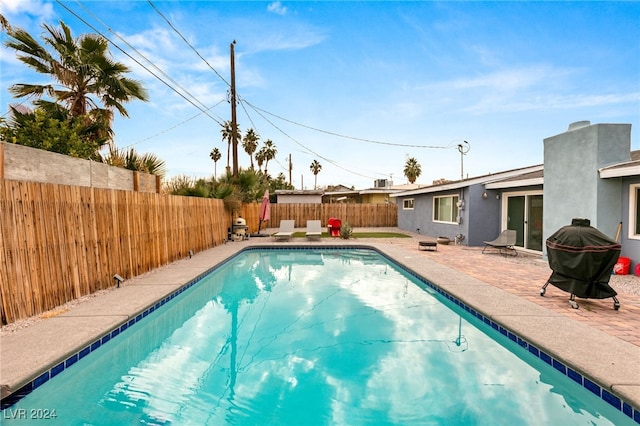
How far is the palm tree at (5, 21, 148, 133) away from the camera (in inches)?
357

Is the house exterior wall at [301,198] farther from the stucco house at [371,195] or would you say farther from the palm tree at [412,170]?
the palm tree at [412,170]

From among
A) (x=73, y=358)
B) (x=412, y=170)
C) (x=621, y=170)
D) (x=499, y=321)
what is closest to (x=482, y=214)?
(x=621, y=170)

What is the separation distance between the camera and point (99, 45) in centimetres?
980

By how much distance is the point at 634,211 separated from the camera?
23.9 ft

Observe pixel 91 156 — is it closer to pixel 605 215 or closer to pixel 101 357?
pixel 101 357

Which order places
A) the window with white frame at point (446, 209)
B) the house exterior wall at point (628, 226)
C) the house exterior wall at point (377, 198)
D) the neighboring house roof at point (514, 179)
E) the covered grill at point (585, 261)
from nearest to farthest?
the covered grill at point (585, 261), the house exterior wall at point (628, 226), the neighboring house roof at point (514, 179), the window with white frame at point (446, 209), the house exterior wall at point (377, 198)

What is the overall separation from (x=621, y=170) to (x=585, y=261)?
3.54 meters

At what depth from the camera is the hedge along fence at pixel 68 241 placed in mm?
4082

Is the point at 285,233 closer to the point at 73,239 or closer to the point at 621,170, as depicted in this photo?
the point at 73,239

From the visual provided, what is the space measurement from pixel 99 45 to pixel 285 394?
11.3 metres

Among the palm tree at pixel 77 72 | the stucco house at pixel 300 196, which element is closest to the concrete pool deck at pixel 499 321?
the palm tree at pixel 77 72

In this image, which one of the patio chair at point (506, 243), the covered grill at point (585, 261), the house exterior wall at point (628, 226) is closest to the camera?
the covered grill at point (585, 261)

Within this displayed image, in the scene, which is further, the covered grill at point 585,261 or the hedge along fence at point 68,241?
the covered grill at point 585,261

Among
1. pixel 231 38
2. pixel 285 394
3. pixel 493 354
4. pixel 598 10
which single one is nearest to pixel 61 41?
pixel 231 38
